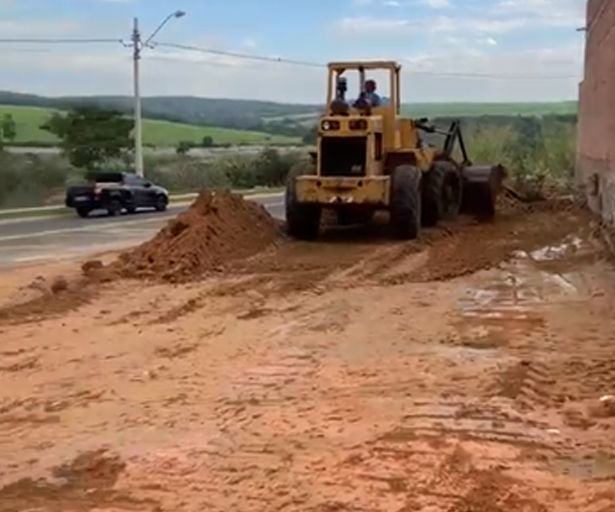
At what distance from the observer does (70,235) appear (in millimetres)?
27188

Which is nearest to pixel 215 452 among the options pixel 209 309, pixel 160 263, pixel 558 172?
pixel 209 309

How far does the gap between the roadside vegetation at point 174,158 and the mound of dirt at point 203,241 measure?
19836 mm

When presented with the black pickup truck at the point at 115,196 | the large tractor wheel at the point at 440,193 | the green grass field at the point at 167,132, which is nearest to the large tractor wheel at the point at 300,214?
the large tractor wheel at the point at 440,193

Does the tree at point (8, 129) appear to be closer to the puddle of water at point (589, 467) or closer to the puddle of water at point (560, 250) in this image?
the puddle of water at point (560, 250)

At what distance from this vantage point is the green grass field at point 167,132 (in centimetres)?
7375

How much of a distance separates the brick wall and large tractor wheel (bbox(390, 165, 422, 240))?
10.8 feet

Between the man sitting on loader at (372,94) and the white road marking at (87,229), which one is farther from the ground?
the man sitting on loader at (372,94)

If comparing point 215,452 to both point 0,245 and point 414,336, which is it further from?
point 0,245

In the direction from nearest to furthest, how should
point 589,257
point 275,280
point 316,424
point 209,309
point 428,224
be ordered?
point 316,424
point 209,309
point 275,280
point 589,257
point 428,224

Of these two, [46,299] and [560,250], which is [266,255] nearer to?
[560,250]

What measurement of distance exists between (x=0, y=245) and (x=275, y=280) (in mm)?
10844

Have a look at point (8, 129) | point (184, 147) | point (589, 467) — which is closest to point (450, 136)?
point (589, 467)

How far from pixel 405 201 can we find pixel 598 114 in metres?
6.50

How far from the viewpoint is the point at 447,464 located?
7.28 meters
